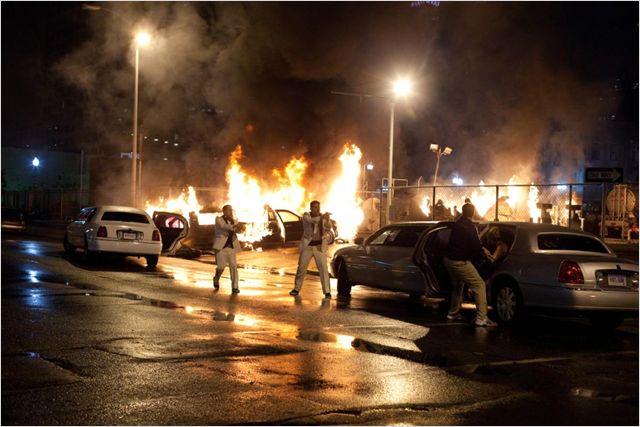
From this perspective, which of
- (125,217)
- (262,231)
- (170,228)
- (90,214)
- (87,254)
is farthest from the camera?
(262,231)

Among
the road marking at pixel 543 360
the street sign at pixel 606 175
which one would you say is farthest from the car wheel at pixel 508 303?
the street sign at pixel 606 175

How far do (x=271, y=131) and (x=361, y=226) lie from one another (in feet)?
25.4

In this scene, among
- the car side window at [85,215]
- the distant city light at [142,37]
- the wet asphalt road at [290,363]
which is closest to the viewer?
the wet asphalt road at [290,363]

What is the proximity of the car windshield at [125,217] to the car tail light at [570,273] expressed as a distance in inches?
417

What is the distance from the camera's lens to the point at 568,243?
10625mm

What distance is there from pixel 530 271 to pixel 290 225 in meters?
15.9

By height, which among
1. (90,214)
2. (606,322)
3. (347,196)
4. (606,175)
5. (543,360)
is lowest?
(543,360)

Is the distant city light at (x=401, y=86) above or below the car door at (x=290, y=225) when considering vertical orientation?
above

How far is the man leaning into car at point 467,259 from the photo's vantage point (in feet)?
33.4

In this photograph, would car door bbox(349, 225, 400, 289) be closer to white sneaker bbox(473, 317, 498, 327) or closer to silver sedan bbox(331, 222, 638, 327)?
silver sedan bbox(331, 222, 638, 327)

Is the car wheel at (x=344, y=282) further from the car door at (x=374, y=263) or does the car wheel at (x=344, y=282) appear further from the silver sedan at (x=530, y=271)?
the silver sedan at (x=530, y=271)

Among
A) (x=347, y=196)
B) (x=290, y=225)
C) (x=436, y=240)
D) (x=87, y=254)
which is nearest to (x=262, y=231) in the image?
(x=290, y=225)

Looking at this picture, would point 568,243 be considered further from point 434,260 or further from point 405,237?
point 405,237

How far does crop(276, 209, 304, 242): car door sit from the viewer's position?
25.4m
